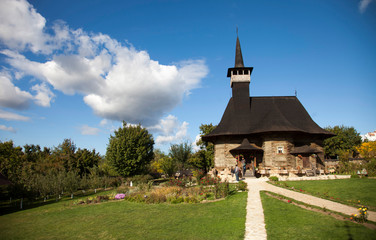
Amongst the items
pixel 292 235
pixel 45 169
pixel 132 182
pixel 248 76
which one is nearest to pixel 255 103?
pixel 248 76

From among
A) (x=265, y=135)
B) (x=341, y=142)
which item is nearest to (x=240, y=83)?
(x=265, y=135)

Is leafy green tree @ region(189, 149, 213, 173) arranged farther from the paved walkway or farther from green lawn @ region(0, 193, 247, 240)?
green lawn @ region(0, 193, 247, 240)

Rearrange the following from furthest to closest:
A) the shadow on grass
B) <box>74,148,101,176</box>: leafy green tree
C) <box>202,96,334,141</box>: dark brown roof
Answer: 1. <box>74,148,101,176</box>: leafy green tree
2. <box>202,96,334,141</box>: dark brown roof
3. the shadow on grass

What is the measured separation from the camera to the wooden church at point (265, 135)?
22.5 meters

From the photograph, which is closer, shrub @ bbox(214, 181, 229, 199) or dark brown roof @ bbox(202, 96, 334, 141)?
shrub @ bbox(214, 181, 229, 199)

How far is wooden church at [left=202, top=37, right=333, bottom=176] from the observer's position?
2255cm

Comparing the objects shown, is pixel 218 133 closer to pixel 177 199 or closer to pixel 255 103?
pixel 255 103

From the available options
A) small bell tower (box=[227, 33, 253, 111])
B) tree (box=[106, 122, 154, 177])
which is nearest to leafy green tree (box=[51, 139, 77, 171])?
tree (box=[106, 122, 154, 177])

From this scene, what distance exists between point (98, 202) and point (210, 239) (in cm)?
1063

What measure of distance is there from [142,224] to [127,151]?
665 inches

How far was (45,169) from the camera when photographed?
2334 centimetres

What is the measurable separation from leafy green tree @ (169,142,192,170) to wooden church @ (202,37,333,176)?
12173 millimetres

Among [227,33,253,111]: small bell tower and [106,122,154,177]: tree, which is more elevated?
[227,33,253,111]: small bell tower

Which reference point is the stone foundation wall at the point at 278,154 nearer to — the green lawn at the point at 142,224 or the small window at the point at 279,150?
the small window at the point at 279,150
